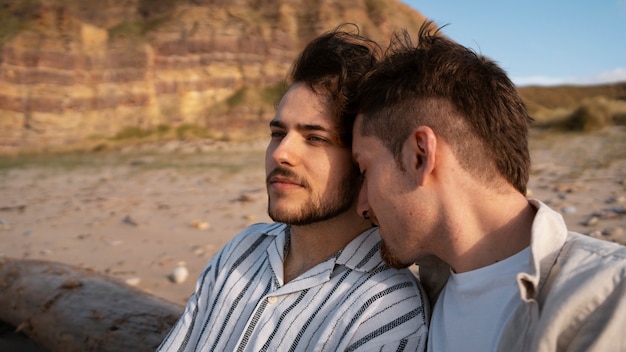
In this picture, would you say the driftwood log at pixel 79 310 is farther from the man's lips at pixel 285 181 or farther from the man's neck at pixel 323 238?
the man's lips at pixel 285 181

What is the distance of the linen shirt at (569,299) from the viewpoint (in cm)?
134

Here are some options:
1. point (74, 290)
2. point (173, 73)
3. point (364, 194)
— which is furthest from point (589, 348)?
point (173, 73)

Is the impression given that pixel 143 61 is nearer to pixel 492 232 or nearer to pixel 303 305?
pixel 303 305

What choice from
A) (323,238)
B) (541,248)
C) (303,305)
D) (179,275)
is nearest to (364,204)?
(323,238)

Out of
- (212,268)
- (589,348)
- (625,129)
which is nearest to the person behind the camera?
(589,348)

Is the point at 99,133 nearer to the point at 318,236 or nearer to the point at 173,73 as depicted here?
the point at 173,73

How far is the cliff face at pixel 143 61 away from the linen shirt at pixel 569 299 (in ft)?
82.5

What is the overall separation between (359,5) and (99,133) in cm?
1924

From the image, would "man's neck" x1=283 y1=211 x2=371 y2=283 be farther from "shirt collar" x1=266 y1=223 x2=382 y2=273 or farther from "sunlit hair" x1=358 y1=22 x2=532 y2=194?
"sunlit hair" x1=358 y1=22 x2=532 y2=194

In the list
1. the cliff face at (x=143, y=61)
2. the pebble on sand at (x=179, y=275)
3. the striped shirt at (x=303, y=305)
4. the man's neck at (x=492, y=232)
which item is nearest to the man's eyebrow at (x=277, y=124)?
the striped shirt at (x=303, y=305)

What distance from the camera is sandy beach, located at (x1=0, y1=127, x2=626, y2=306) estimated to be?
5.91m

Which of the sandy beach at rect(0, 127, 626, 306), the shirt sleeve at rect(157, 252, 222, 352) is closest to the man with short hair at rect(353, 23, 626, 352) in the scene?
the shirt sleeve at rect(157, 252, 222, 352)

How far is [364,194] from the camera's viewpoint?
2.11 meters

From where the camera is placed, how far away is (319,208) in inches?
91.0
